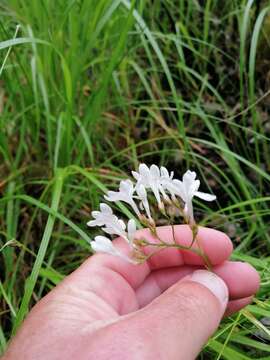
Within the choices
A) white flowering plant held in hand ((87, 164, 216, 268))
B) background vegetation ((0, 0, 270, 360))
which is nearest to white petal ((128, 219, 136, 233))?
white flowering plant held in hand ((87, 164, 216, 268))

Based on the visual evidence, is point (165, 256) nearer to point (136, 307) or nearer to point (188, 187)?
point (136, 307)

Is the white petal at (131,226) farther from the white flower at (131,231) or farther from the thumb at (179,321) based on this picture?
the thumb at (179,321)

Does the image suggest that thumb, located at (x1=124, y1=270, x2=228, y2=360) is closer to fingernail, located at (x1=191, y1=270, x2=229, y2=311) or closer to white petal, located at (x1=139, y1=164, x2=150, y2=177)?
fingernail, located at (x1=191, y1=270, x2=229, y2=311)

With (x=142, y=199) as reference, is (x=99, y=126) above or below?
below

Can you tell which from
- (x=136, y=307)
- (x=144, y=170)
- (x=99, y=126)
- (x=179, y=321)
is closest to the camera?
(x=179, y=321)

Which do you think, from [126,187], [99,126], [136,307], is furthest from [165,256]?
[99,126]

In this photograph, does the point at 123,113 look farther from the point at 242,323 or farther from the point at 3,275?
the point at 242,323

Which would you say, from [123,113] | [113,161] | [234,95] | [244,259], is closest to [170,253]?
[244,259]
